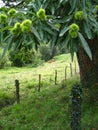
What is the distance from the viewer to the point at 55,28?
16.3ft

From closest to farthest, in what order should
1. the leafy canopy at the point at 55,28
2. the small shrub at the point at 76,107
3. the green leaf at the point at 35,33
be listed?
the leafy canopy at the point at 55,28 < the green leaf at the point at 35,33 < the small shrub at the point at 76,107

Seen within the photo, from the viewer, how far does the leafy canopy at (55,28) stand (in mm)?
4492

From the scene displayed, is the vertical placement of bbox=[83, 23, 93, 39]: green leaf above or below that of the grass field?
above

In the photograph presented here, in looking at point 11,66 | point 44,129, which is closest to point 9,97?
point 44,129

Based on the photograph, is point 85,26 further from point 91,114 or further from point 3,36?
point 91,114

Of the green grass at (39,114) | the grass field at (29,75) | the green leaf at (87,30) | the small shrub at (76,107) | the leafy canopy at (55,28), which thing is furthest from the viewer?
the grass field at (29,75)

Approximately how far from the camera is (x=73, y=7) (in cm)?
512

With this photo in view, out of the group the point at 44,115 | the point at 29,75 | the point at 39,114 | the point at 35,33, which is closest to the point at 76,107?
the point at 44,115

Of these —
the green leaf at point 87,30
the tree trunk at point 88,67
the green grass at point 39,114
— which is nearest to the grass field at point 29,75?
the green grass at point 39,114

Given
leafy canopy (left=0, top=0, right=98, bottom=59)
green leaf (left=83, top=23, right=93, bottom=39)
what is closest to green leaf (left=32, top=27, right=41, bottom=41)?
leafy canopy (left=0, top=0, right=98, bottom=59)

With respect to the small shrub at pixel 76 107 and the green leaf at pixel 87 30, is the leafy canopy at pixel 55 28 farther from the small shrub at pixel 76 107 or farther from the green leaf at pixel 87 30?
the small shrub at pixel 76 107

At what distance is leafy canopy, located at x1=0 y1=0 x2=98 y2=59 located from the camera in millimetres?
4492

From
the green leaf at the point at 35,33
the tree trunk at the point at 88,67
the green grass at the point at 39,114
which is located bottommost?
the green grass at the point at 39,114

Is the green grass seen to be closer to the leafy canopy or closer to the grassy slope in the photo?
the grassy slope
